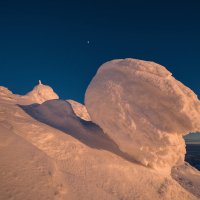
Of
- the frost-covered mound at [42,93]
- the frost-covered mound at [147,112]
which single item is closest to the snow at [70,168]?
the frost-covered mound at [147,112]

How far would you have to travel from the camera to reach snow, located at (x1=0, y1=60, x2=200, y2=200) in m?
6.39

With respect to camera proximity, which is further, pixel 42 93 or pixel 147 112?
pixel 42 93

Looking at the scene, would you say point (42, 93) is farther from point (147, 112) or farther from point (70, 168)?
point (70, 168)

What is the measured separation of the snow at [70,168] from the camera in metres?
6.39

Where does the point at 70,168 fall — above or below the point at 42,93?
above

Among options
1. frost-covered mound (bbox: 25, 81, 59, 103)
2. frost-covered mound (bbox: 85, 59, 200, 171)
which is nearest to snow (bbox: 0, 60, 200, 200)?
frost-covered mound (bbox: 85, 59, 200, 171)

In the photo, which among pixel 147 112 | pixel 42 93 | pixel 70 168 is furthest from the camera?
pixel 42 93

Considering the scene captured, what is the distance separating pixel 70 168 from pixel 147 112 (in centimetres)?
426

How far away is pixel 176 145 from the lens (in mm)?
10055

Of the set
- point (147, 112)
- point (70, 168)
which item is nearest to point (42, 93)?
point (147, 112)

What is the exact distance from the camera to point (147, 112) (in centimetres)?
1021

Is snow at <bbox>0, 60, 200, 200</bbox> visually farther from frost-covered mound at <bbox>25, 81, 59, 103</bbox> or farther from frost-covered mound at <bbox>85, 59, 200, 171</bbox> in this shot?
frost-covered mound at <bbox>25, 81, 59, 103</bbox>

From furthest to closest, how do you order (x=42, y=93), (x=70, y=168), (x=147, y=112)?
(x=42, y=93) < (x=147, y=112) < (x=70, y=168)

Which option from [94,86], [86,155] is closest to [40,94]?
[94,86]
